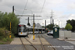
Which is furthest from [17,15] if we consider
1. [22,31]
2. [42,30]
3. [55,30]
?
[42,30]

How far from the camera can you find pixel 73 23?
120 metres

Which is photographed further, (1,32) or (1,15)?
(1,15)

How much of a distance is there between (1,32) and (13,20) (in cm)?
1022

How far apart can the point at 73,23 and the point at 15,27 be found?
94.7 m

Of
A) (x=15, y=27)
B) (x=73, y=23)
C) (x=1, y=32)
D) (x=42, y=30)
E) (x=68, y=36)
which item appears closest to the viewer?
(x=1, y=32)

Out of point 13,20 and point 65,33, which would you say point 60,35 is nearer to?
point 65,33

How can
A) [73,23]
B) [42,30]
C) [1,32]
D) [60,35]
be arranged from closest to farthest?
[1,32] < [60,35] < [42,30] < [73,23]

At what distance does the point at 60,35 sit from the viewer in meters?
28.0

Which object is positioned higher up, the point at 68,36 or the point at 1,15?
the point at 1,15

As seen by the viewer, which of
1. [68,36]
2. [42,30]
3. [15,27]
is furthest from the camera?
[42,30]

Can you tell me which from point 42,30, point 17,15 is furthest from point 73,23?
point 17,15

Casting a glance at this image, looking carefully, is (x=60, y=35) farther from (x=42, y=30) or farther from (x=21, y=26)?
(x=42, y=30)

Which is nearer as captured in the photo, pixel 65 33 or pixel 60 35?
pixel 65 33

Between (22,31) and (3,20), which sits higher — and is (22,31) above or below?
below
